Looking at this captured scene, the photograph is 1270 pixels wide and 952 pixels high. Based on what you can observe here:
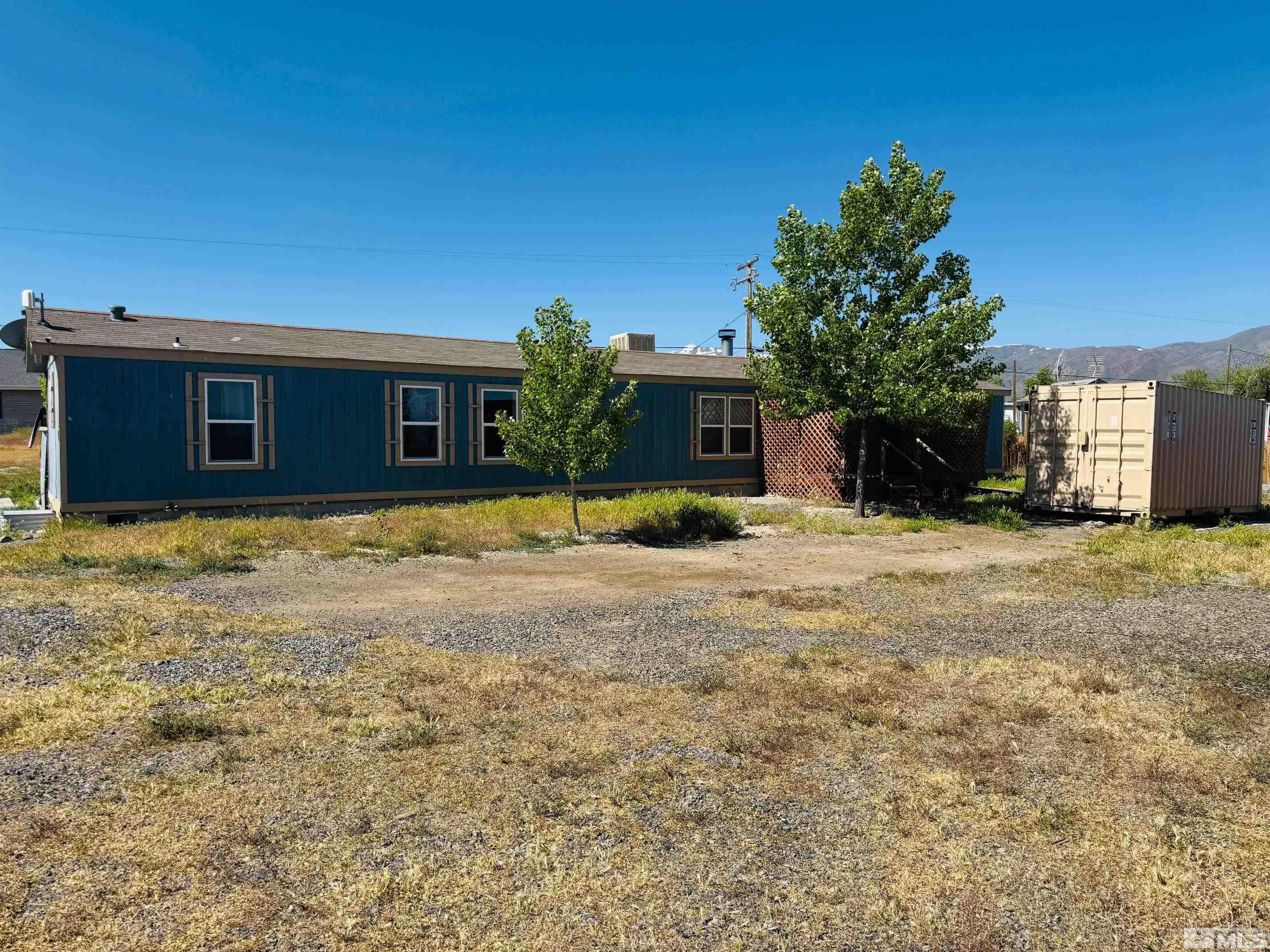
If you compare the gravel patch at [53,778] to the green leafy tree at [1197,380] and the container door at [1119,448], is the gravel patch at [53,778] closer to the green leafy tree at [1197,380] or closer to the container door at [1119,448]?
the container door at [1119,448]

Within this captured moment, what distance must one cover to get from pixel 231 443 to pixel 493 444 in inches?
189

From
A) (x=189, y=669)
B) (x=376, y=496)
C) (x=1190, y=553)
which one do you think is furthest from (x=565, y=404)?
(x=1190, y=553)

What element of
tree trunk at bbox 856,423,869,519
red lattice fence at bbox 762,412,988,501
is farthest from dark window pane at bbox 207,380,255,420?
tree trunk at bbox 856,423,869,519

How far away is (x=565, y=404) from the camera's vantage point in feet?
42.3

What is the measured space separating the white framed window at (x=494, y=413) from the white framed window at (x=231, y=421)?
4150mm

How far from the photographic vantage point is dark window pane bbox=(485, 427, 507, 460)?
1644 cm

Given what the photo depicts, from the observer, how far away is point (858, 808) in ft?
12.4

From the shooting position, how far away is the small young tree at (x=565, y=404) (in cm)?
1283

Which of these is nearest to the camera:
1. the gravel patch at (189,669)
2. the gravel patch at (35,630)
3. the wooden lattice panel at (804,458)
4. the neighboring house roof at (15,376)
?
the gravel patch at (189,669)

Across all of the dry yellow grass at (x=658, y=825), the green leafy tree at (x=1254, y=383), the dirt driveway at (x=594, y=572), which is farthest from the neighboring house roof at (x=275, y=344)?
the green leafy tree at (x=1254, y=383)

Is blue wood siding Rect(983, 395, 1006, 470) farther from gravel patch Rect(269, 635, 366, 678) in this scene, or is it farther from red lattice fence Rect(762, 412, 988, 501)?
gravel patch Rect(269, 635, 366, 678)

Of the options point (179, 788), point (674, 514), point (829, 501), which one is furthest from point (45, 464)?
point (829, 501)

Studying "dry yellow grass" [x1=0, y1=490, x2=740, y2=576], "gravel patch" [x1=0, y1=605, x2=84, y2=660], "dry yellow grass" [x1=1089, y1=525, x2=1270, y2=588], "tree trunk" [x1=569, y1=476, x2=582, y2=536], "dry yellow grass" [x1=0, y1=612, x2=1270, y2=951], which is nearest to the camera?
"dry yellow grass" [x1=0, y1=612, x2=1270, y2=951]

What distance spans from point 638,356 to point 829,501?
238 inches
